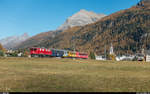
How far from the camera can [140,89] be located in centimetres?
1439

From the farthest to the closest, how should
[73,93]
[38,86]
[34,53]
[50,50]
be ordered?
1. [50,50]
2. [34,53]
3. [38,86]
4. [73,93]

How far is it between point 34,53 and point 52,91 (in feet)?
217

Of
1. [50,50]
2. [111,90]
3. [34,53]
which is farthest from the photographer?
[50,50]

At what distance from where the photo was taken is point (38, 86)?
1466 cm

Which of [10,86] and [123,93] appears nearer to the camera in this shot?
[123,93]

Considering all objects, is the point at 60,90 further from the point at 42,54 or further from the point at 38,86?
the point at 42,54

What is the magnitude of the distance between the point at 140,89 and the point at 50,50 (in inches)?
2804

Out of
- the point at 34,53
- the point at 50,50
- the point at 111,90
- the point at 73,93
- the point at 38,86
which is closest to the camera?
the point at 73,93

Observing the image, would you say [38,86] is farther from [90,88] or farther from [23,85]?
[90,88]

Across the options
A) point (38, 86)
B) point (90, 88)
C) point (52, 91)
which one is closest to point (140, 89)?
point (90, 88)

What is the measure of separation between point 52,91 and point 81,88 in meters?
2.31

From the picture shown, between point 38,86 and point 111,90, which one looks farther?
point 38,86

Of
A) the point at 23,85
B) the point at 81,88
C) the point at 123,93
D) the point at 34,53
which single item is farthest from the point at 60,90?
the point at 34,53

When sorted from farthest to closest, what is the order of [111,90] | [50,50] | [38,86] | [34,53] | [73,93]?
1. [50,50]
2. [34,53]
3. [38,86]
4. [111,90]
5. [73,93]
